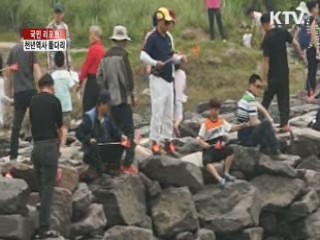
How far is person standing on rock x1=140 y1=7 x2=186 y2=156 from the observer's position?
13562mm

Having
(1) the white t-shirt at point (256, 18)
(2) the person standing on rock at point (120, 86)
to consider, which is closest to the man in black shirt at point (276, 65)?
(2) the person standing on rock at point (120, 86)

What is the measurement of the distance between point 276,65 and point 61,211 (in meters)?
5.28

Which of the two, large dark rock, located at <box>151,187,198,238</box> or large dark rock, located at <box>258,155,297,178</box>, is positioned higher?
large dark rock, located at <box>258,155,297,178</box>

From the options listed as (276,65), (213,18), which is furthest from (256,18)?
(276,65)

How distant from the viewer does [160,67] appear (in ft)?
44.7

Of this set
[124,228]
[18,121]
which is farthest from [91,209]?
[18,121]

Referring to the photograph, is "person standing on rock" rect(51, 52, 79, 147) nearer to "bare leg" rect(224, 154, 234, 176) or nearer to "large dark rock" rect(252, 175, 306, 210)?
"bare leg" rect(224, 154, 234, 176)

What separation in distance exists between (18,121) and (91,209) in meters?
2.37

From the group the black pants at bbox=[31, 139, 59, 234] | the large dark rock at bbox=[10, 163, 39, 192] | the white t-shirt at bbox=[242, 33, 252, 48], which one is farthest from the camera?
the white t-shirt at bbox=[242, 33, 252, 48]

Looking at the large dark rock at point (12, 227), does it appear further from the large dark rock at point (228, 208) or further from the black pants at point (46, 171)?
the large dark rock at point (228, 208)

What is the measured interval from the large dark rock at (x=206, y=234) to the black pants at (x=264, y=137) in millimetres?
1725

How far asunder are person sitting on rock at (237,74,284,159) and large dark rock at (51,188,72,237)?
12.5 ft

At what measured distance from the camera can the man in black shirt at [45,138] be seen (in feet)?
36.7

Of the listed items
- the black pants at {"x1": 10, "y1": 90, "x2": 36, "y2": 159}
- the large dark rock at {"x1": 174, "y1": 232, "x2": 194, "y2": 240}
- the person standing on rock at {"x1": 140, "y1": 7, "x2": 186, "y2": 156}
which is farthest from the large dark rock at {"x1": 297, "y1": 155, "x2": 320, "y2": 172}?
the black pants at {"x1": 10, "y1": 90, "x2": 36, "y2": 159}
